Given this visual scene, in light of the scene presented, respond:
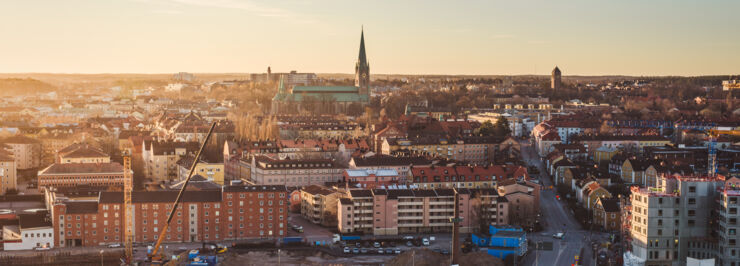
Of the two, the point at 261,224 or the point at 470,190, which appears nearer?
the point at 261,224

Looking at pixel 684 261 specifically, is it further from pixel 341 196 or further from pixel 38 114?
pixel 38 114

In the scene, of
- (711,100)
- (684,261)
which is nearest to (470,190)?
(684,261)

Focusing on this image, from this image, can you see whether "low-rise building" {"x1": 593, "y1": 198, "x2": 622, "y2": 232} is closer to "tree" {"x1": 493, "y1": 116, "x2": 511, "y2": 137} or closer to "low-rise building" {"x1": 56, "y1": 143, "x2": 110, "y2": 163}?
"tree" {"x1": 493, "y1": 116, "x2": 511, "y2": 137}

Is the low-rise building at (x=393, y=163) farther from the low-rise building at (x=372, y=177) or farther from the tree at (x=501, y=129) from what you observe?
the tree at (x=501, y=129)

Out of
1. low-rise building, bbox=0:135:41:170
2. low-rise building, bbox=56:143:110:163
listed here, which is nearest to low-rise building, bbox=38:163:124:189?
low-rise building, bbox=56:143:110:163

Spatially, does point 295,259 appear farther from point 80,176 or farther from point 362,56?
point 362,56
